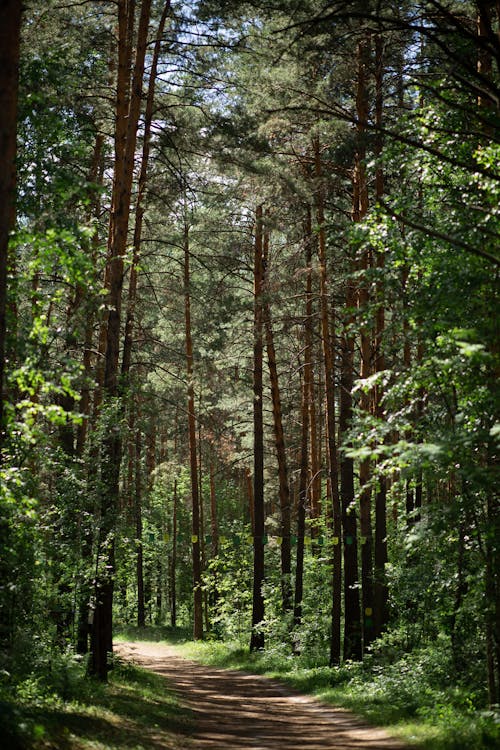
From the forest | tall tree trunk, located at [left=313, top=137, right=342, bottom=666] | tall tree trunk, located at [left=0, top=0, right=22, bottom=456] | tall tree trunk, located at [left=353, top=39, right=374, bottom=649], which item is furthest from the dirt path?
tall tree trunk, located at [left=0, top=0, right=22, bottom=456]

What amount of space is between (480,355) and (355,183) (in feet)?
33.1

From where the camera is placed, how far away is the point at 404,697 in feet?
35.0

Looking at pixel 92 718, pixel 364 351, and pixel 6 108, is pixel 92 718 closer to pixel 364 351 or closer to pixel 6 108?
pixel 6 108

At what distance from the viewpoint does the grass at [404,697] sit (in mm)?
7789

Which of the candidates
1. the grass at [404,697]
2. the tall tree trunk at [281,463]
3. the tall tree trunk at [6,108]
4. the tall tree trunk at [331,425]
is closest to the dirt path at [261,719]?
the grass at [404,697]

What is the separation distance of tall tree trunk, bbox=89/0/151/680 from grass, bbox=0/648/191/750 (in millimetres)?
1099

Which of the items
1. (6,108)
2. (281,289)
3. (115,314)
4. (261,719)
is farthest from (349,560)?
(6,108)

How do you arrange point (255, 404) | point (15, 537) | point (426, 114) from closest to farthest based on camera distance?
point (15, 537)
point (426, 114)
point (255, 404)

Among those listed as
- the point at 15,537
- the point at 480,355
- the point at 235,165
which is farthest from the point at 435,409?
the point at 235,165

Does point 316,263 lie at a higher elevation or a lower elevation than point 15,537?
higher

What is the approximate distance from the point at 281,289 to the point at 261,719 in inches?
362

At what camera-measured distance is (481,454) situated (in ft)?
28.5

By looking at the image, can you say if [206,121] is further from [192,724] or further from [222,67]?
[192,724]

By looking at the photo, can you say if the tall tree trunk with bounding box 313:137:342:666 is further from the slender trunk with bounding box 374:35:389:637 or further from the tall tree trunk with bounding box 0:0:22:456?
the tall tree trunk with bounding box 0:0:22:456
